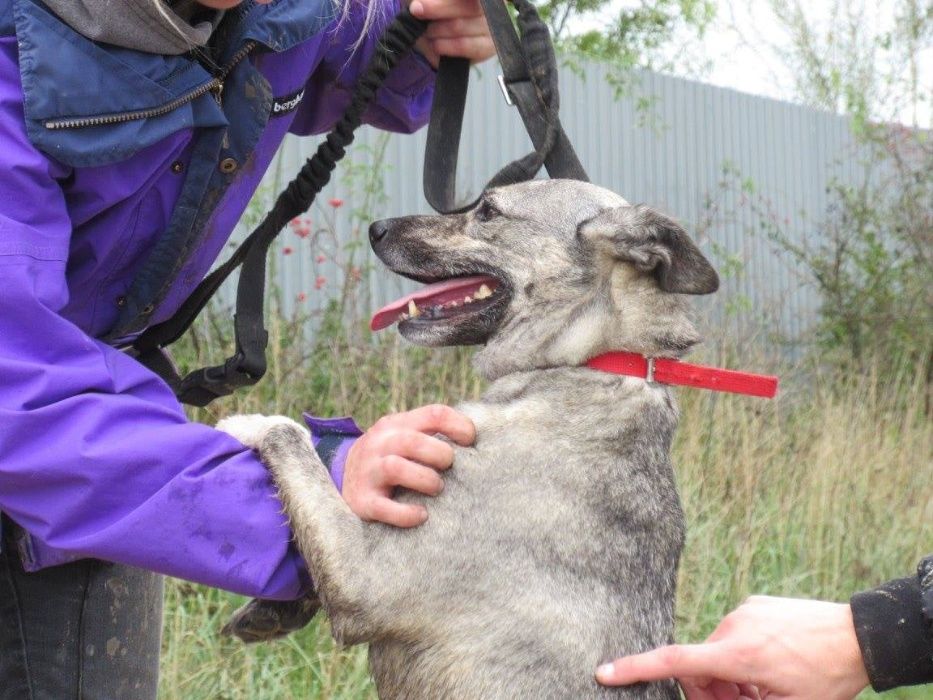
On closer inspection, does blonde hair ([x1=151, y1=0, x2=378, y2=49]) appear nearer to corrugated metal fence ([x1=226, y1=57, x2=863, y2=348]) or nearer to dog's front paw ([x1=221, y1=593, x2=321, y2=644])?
dog's front paw ([x1=221, y1=593, x2=321, y2=644])

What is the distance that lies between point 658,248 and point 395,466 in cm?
105

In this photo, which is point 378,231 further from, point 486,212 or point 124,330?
point 124,330

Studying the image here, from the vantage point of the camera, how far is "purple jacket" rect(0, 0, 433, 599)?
184cm

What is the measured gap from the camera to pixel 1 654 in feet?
7.68

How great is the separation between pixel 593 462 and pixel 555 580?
1.01 feet

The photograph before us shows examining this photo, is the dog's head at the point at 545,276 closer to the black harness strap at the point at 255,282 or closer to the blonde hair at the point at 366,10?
the black harness strap at the point at 255,282

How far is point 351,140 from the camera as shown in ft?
9.63

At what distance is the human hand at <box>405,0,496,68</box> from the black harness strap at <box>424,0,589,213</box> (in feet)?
0.14

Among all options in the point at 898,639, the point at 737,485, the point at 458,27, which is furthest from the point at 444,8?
the point at 737,485

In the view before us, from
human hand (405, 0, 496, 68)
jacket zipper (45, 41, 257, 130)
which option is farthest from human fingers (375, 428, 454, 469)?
human hand (405, 0, 496, 68)

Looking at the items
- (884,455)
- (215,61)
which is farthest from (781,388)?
(215,61)

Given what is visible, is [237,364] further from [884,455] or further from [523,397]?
[884,455]

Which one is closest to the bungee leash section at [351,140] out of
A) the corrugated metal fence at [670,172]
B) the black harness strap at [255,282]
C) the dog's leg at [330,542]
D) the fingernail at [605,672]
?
the black harness strap at [255,282]

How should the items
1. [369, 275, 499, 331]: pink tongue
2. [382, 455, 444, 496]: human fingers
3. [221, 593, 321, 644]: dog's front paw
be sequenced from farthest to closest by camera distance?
[369, 275, 499, 331]: pink tongue < [221, 593, 321, 644]: dog's front paw < [382, 455, 444, 496]: human fingers
